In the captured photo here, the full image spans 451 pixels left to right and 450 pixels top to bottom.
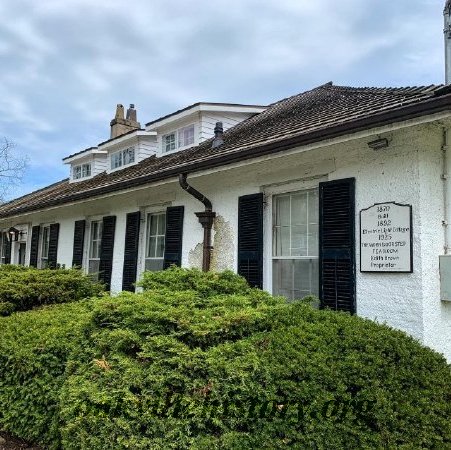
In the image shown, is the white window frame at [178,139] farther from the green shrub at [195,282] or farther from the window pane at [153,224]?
the green shrub at [195,282]

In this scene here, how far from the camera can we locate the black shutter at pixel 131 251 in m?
8.88

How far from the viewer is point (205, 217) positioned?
7.07 m

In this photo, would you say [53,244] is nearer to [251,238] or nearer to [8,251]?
[8,251]

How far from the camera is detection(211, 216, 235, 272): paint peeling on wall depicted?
6.88 metres

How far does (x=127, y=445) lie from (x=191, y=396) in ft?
1.74

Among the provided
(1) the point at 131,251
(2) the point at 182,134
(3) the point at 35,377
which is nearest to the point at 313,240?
(3) the point at 35,377

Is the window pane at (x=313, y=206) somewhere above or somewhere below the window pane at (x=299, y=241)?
above

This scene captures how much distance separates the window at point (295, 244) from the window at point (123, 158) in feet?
24.9

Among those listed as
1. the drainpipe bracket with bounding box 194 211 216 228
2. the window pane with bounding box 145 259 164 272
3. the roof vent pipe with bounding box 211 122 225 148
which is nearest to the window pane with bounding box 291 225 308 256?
the drainpipe bracket with bounding box 194 211 216 228

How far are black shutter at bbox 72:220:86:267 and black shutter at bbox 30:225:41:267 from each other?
2.78 meters

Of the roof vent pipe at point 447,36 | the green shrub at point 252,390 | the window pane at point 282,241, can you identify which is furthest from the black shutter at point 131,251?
the roof vent pipe at point 447,36

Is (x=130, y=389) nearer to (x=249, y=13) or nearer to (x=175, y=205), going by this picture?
(x=175, y=205)

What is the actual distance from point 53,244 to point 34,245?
1602 mm

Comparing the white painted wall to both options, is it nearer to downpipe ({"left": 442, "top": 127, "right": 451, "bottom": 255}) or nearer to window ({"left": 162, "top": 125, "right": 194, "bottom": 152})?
downpipe ({"left": 442, "top": 127, "right": 451, "bottom": 255})
